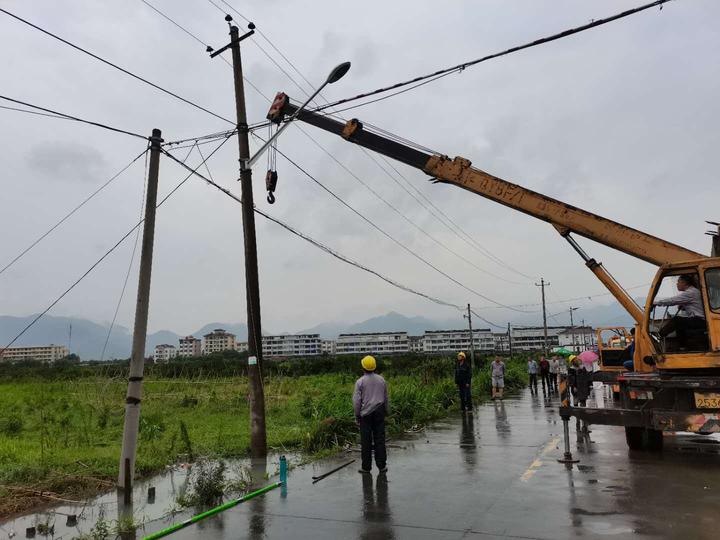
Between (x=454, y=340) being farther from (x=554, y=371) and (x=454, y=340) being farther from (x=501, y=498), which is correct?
(x=501, y=498)

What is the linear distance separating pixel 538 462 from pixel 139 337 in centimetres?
653

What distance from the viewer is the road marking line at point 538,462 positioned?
25.2 feet

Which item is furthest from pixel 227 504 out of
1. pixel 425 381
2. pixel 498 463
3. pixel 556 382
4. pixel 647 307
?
pixel 556 382

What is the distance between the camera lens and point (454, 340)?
157 meters

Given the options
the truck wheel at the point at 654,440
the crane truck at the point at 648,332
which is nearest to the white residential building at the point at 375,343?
the crane truck at the point at 648,332

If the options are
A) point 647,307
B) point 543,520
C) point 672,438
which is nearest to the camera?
point 543,520

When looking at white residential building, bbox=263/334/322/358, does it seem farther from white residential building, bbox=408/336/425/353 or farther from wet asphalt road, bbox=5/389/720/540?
wet asphalt road, bbox=5/389/720/540

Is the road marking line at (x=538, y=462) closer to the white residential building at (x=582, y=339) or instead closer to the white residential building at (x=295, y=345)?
the white residential building at (x=582, y=339)

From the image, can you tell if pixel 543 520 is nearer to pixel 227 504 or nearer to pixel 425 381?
pixel 227 504

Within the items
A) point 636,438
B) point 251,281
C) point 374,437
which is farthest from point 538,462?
point 251,281

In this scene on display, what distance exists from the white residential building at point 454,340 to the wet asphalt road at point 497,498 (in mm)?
145995

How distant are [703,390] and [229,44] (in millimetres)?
10276

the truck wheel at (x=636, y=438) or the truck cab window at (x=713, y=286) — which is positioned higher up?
the truck cab window at (x=713, y=286)

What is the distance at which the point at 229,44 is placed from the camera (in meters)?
10.7
